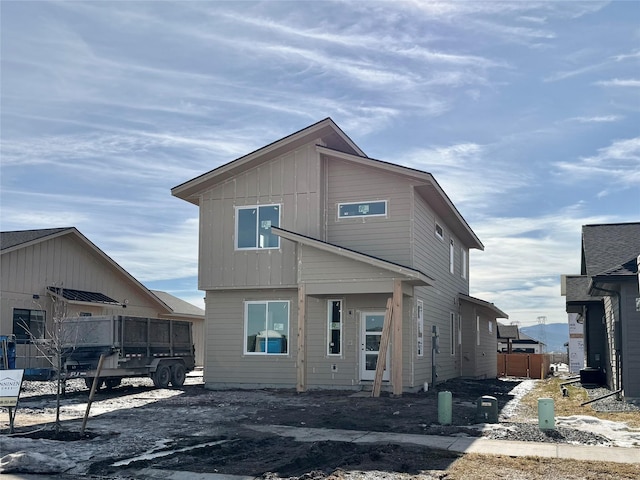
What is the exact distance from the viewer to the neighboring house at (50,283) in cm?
2555

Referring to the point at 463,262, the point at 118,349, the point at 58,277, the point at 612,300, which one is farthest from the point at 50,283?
the point at 612,300

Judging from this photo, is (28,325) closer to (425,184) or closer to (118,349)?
(118,349)

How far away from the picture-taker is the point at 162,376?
21.8m

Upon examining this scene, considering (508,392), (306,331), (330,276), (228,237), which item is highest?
(228,237)

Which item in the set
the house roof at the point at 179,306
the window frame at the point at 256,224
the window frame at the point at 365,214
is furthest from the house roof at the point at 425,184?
the house roof at the point at 179,306

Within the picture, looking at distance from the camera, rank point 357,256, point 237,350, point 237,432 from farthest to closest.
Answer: point 237,350 → point 357,256 → point 237,432

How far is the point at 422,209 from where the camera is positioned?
21406 mm

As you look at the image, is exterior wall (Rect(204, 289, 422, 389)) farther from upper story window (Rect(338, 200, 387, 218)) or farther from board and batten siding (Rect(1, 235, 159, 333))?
board and batten siding (Rect(1, 235, 159, 333))

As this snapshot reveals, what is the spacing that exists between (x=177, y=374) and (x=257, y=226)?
221 inches

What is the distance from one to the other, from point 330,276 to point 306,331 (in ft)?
6.60

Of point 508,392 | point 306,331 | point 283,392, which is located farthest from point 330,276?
point 508,392

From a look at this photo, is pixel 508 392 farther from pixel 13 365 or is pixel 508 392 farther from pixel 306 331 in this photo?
pixel 13 365

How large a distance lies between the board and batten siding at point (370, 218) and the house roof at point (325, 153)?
0.51m

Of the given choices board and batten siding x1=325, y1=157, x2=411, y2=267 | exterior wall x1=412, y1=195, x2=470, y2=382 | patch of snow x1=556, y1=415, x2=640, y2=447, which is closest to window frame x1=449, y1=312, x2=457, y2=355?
exterior wall x1=412, y1=195, x2=470, y2=382
